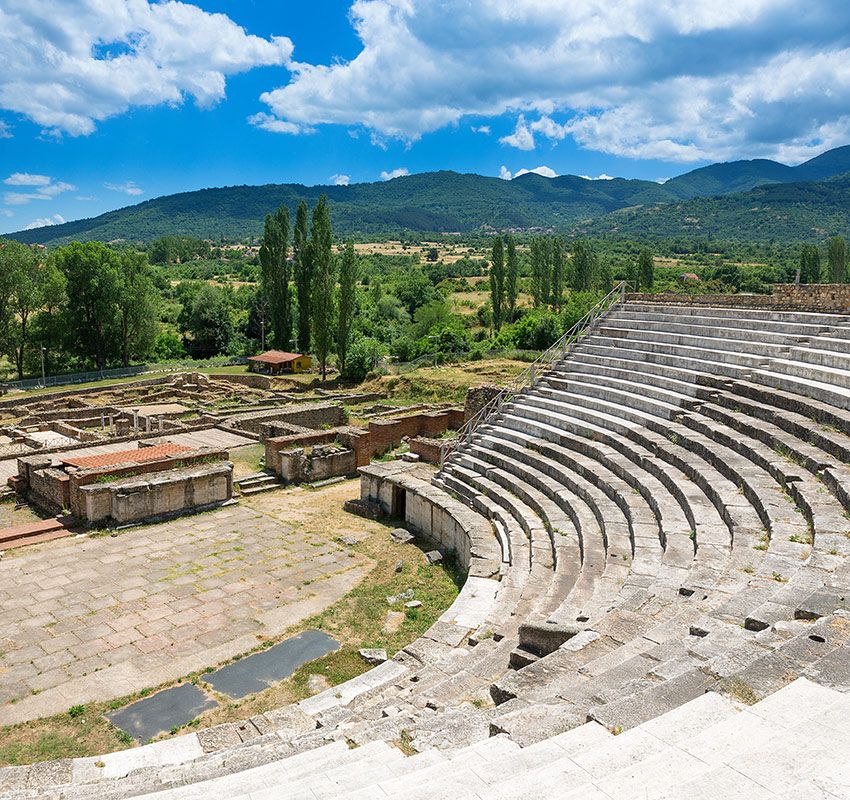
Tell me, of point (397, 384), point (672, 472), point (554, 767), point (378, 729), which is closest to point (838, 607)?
point (554, 767)

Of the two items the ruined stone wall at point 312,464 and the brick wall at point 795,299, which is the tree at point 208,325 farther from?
the brick wall at point 795,299

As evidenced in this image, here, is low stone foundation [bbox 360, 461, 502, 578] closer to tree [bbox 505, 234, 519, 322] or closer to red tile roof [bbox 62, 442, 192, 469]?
red tile roof [bbox 62, 442, 192, 469]

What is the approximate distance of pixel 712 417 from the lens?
13.9 metres

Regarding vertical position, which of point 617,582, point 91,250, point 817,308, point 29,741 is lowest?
point 29,741

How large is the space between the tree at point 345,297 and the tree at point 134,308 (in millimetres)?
16047

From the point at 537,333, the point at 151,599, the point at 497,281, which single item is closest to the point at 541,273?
the point at 497,281

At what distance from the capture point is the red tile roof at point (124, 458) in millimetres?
18500

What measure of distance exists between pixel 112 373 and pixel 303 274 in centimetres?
1549

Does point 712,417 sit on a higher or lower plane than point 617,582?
higher

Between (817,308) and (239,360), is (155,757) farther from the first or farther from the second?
(239,360)

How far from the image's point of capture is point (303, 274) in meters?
51.2

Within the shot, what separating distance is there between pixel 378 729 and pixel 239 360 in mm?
49251

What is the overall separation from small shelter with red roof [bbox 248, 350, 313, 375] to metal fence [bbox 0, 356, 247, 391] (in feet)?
14.3

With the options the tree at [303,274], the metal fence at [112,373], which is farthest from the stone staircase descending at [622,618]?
the tree at [303,274]
